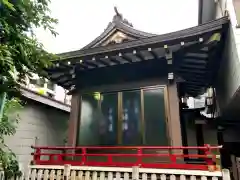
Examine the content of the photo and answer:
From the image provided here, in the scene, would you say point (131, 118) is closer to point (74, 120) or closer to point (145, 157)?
point (145, 157)

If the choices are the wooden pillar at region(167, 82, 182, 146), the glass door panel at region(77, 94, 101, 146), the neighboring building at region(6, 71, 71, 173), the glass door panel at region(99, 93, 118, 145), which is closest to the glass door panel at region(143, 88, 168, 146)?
the wooden pillar at region(167, 82, 182, 146)

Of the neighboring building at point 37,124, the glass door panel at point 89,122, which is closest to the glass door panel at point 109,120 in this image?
the glass door panel at point 89,122

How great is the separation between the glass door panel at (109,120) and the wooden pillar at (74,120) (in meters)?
0.85

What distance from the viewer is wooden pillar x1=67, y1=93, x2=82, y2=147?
698 centimetres

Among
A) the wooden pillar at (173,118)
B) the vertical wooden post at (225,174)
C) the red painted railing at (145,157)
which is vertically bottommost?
the vertical wooden post at (225,174)

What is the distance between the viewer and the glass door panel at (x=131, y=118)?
6.29m

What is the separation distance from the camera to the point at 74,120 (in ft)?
23.4

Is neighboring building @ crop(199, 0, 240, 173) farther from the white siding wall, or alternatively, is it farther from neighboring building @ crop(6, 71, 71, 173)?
the white siding wall

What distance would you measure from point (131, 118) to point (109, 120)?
27.7 inches

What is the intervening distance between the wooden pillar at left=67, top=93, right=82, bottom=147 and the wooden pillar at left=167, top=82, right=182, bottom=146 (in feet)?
9.57

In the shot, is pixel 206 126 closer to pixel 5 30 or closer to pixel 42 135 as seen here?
pixel 42 135

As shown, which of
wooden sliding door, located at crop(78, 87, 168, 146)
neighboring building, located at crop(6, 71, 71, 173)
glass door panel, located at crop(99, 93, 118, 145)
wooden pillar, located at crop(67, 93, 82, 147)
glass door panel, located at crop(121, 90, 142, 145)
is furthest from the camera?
neighboring building, located at crop(6, 71, 71, 173)

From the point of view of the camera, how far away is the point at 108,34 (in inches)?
319

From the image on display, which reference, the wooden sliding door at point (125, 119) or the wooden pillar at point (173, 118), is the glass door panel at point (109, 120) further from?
the wooden pillar at point (173, 118)
